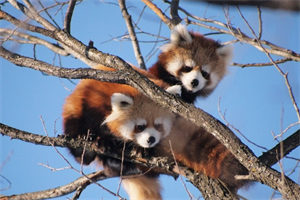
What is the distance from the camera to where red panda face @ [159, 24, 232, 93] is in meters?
4.62

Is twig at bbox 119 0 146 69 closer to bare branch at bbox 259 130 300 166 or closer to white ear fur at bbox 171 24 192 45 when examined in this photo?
white ear fur at bbox 171 24 192 45

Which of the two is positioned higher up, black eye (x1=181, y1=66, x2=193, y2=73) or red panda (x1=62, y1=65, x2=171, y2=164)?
black eye (x1=181, y1=66, x2=193, y2=73)

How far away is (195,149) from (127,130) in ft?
3.25

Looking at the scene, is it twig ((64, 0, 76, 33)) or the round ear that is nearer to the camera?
twig ((64, 0, 76, 33))

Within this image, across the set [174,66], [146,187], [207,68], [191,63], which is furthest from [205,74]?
[146,187]

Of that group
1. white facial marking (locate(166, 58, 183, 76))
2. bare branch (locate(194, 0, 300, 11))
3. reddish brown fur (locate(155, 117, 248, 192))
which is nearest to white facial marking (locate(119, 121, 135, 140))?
reddish brown fur (locate(155, 117, 248, 192))

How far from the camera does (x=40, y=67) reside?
281 cm

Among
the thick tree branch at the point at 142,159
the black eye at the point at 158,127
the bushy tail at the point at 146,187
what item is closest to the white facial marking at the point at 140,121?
the black eye at the point at 158,127

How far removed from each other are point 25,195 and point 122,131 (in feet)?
3.81

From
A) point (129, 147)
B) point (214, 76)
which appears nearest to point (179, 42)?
point (214, 76)

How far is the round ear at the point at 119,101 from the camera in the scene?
3.73 meters

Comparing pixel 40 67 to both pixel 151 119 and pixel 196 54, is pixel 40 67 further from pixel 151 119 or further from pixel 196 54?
pixel 196 54

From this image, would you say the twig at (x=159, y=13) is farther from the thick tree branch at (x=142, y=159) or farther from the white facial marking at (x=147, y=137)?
the thick tree branch at (x=142, y=159)

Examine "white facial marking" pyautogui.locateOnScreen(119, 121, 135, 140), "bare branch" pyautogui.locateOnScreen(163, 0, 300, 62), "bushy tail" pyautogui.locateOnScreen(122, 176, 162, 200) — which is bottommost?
"bushy tail" pyautogui.locateOnScreen(122, 176, 162, 200)
